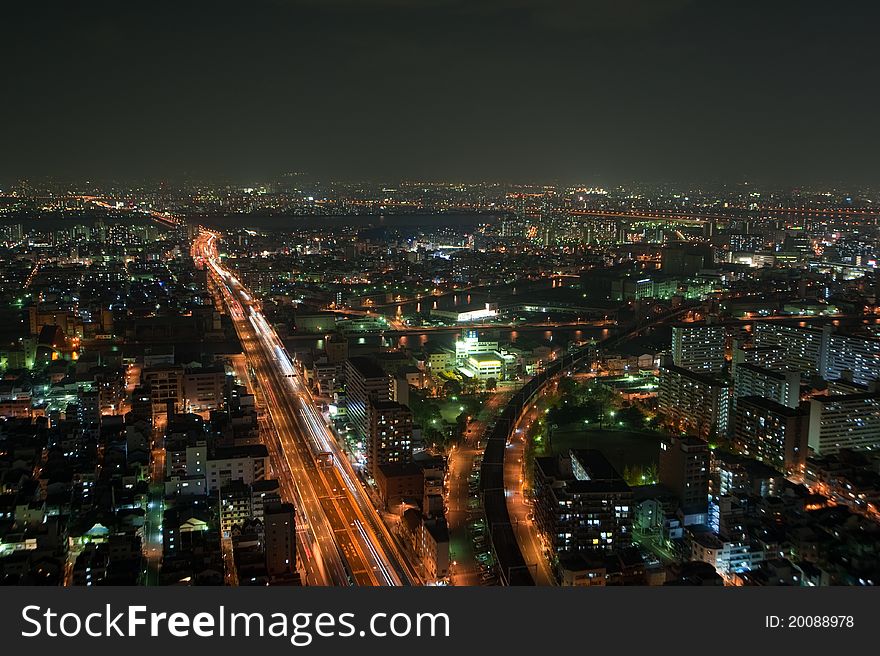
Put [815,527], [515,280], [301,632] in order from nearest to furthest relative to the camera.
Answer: [301,632], [815,527], [515,280]

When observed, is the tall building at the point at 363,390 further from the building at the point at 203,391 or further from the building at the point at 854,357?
the building at the point at 854,357

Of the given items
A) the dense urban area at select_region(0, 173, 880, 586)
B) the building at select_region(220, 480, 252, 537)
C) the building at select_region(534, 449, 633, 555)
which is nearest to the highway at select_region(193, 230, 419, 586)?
the dense urban area at select_region(0, 173, 880, 586)

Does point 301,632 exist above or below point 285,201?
below

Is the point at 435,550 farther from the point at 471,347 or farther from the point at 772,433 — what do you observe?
the point at 471,347

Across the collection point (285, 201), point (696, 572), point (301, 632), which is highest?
point (285, 201)

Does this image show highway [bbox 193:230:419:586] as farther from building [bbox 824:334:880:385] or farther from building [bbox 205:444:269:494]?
building [bbox 824:334:880:385]

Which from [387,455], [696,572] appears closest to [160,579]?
[387,455]

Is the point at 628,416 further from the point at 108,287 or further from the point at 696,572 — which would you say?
the point at 108,287
